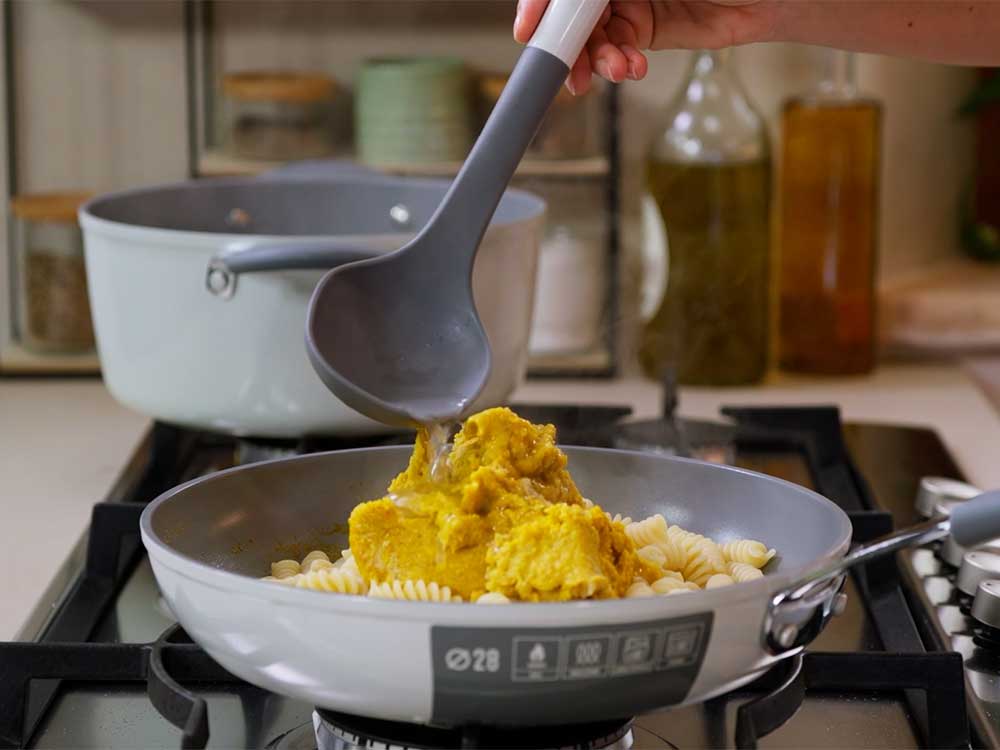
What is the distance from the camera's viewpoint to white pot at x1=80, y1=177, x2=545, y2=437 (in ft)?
3.16

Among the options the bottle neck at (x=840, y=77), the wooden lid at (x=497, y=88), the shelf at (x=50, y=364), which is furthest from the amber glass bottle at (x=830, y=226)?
the shelf at (x=50, y=364)

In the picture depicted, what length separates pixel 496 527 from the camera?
2.07 feet

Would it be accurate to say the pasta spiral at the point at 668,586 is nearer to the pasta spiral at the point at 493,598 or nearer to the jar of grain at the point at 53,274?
the pasta spiral at the point at 493,598

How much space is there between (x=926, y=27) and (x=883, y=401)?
0.52m

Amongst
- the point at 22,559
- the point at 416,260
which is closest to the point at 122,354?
the point at 22,559

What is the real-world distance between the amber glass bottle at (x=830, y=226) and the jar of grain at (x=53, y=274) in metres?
0.68

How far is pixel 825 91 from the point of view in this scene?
4.84 feet

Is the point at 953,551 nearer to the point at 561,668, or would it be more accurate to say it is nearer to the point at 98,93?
the point at 561,668

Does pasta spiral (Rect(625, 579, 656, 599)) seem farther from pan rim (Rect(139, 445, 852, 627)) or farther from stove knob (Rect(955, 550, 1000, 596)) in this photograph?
stove knob (Rect(955, 550, 1000, 596))

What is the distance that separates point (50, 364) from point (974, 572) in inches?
37.3

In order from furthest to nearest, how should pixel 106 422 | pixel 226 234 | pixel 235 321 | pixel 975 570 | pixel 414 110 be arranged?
pixel 414 110, pixel 106 422, pixel 226 234, pixel 235 321, pixel 975 570

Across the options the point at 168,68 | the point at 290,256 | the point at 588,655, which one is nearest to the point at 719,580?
the point at 588,655

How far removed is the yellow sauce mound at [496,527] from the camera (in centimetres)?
59

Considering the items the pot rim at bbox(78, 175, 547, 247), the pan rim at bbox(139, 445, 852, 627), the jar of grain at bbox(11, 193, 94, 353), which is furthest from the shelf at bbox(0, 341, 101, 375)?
the pan rim at bbox(139, 445, 852, 627)
